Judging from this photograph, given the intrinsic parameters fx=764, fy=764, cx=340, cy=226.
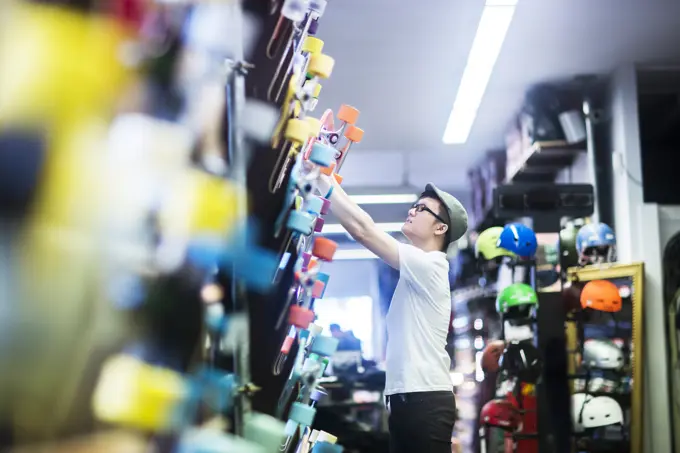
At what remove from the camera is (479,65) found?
18.2ft

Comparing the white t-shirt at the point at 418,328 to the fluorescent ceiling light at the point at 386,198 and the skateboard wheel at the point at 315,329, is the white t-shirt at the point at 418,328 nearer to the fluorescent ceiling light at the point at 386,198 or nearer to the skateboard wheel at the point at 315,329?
the skateboard wheel at the point at 315,329

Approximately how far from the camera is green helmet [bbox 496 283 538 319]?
521cm

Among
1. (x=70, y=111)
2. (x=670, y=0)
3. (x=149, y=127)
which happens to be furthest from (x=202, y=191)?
(x=670, y=0)

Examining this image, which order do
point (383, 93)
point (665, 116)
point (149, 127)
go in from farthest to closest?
point (665, 116)
point (383, 93)
point (149, 127)

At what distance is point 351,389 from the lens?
23.2 ft

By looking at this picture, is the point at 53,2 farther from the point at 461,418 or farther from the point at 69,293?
the point at 461,418

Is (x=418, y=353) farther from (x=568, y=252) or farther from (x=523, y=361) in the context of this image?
(x=568, y=252)

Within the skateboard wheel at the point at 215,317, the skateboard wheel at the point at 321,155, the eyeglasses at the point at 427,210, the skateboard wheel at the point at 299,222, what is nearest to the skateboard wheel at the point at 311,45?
the skateboard wheel at the point at 321,155

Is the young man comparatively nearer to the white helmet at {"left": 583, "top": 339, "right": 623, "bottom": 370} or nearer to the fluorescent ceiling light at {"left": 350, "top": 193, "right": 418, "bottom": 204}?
the white helmet at {"left": 583, "top": 339, "right": 623, "bottom": 370}

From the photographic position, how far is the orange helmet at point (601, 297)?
5.18 meters

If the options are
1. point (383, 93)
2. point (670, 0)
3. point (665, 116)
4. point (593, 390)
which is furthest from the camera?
point (665, 116)

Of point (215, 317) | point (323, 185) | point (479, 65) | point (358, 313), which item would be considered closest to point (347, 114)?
point (323, 185)

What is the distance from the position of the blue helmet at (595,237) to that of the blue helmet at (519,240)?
0.34 meters

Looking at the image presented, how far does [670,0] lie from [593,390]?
265 centimetres
